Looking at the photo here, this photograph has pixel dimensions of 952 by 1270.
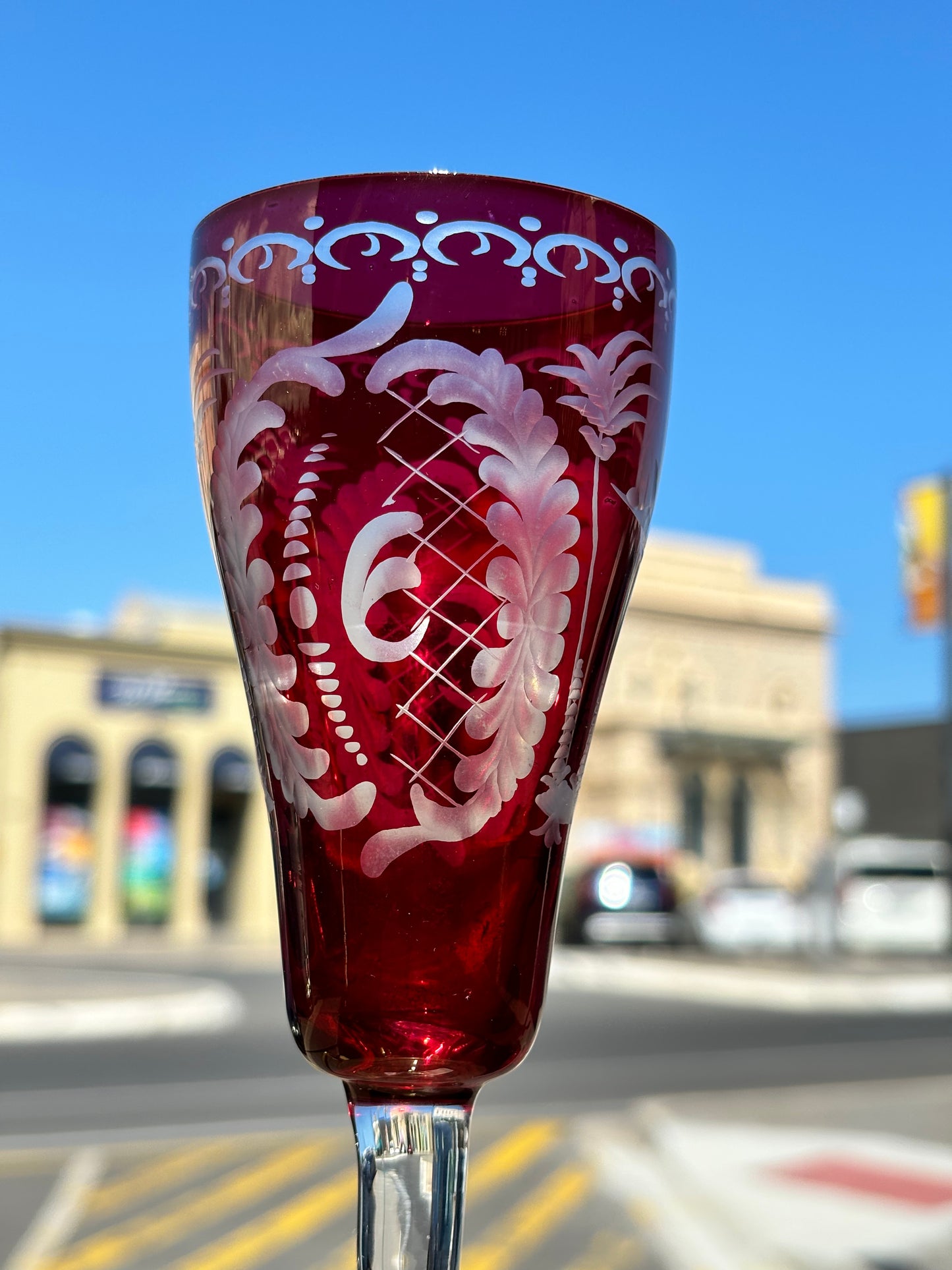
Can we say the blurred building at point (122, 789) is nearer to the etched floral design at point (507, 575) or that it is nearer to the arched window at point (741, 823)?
the arched window at point (741, 823)

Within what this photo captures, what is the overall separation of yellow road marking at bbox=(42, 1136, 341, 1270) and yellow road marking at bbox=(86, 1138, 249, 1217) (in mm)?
136

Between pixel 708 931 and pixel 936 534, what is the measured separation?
6826mm

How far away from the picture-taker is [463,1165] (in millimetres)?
659

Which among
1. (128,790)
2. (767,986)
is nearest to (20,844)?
(128,790)

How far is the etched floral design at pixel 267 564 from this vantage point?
67cm

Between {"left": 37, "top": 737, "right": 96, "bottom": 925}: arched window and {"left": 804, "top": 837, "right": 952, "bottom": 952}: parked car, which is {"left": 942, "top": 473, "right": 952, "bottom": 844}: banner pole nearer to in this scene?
{"left": 804, "top": 837, "right": 952, "bottom": 952}: parked car

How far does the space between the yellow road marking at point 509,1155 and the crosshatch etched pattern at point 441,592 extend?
4.13 metres

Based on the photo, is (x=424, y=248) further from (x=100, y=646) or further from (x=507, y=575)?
(x=100, y=646)

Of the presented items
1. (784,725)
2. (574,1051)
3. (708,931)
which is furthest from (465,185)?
(784,725)

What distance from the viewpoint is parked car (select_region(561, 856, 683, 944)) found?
21.4 m

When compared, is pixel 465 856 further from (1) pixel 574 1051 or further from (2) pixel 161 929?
(2) pixel 161 929

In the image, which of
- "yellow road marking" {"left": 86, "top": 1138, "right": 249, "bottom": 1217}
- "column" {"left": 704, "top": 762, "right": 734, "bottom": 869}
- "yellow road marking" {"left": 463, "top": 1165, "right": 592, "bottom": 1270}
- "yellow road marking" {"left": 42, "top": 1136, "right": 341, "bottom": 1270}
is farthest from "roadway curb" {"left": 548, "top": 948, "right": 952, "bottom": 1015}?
"column" {"left": 704, "top": 762, "right": 734, "bottom": 869}

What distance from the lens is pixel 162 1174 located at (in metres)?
5.03

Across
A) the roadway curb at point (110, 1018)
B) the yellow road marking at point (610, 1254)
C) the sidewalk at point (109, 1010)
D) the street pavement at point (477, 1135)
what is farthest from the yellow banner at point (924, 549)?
the yellow road marking at point (610, 1254)
